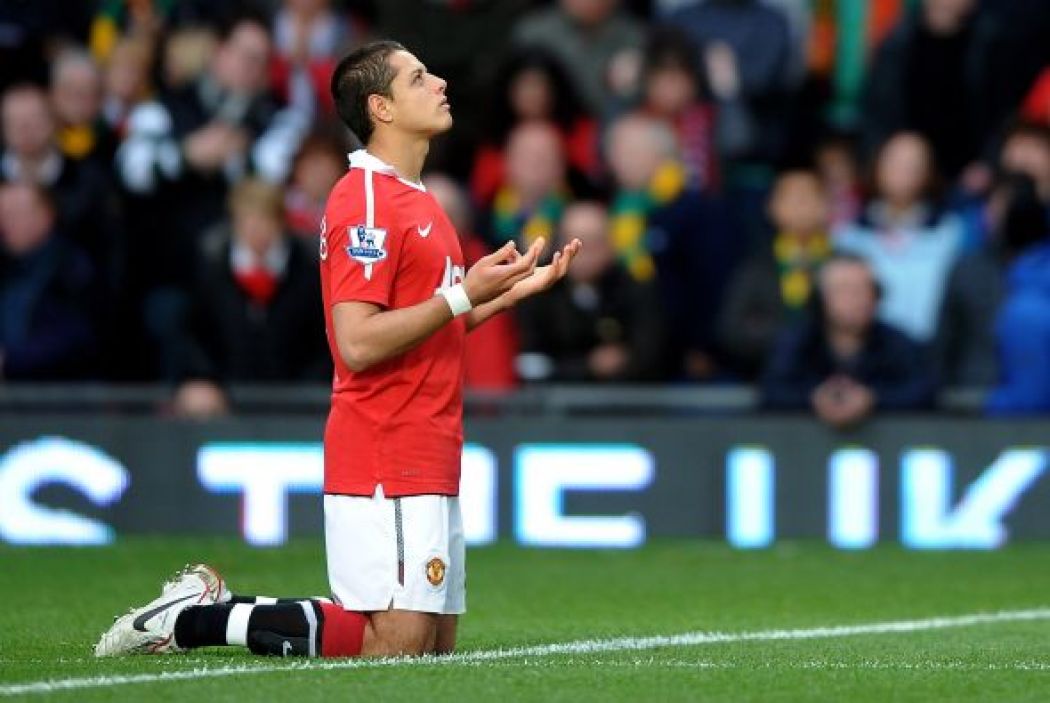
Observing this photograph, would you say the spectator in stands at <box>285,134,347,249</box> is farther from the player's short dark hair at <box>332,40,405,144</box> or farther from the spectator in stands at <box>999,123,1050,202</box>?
the player's short dark hair at <box>332,40,405,144</box>

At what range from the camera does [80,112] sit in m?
16.4

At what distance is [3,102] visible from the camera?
16.0 metres

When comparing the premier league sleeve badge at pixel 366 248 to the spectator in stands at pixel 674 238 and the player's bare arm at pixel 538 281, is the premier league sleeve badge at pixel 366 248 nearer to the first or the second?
the player's bare arm at pixel 538 281

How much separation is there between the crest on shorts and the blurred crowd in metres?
6.38

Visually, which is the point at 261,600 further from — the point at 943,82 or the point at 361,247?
the point at 943,82

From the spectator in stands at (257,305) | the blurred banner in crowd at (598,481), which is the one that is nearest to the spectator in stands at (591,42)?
the spectator in stands at (257,305)

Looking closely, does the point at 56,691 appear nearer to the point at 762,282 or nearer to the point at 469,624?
the point at 469,624

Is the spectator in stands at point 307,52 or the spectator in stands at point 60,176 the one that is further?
the spectator in stands at point 307,52

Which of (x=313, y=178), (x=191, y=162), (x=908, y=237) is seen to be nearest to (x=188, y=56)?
(x=191, y=162)

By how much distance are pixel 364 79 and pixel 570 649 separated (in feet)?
6.68

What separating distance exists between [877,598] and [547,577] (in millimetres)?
1793

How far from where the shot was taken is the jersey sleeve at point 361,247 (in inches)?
323

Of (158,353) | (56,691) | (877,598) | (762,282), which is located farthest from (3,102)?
(56,691)

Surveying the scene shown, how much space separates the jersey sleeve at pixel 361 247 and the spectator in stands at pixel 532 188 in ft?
23.2
